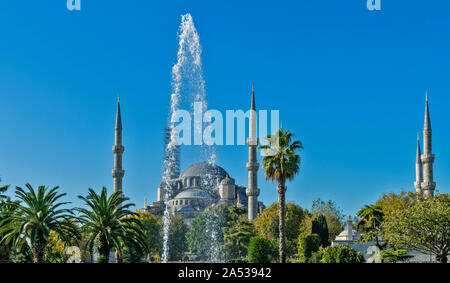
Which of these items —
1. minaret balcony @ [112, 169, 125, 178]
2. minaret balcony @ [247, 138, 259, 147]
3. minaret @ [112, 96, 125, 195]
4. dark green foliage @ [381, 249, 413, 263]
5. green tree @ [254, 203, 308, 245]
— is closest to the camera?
dark green foliage @ [381, 249, 413, 263]

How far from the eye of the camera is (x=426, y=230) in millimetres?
47438

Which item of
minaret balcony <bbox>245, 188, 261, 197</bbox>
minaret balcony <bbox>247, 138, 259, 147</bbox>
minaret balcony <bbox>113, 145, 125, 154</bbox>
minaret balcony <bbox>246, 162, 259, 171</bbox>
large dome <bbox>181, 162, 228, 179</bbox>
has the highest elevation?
large dome <bbox>181, 162, 228, 179</bbox>

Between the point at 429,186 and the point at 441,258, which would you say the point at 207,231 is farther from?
the point at 441,258

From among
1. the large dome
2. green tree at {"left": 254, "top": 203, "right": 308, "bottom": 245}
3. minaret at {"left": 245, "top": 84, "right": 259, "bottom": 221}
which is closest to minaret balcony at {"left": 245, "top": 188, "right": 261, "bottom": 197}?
minaret at {"left": 245, "top": 84, "right": 259, "bottom": 221}

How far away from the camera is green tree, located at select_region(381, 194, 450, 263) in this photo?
4684 centimetres

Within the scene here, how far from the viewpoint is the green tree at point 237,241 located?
242 feet

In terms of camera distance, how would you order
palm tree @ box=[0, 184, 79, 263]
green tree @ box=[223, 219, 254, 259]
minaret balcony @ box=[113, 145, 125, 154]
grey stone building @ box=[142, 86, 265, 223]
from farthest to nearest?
grey stone building @ box=[142, 86, 265, 223] → minaret balcony @ box=[113, 145, 125, 154] → green tree @ box=[223, 219, 254, 259] → palm tree @ box=[0, 184, 79, 263]

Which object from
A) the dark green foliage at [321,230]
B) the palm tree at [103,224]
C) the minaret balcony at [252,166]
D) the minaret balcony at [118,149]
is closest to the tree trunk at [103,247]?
the palm tree at [103,224]

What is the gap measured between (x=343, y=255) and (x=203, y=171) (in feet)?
319

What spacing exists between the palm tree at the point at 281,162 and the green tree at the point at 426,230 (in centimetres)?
1157

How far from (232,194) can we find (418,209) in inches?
2877

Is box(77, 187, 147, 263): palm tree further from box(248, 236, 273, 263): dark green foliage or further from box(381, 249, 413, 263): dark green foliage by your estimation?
box(381, 249, 413, 263): dark green foliage

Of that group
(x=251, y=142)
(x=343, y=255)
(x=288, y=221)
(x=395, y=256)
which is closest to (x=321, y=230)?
(x=288, y=221)
